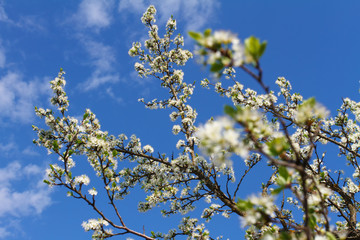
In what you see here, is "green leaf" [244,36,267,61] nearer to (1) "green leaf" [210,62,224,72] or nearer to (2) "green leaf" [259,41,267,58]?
(2) "green leaf" [259,41,267,58]

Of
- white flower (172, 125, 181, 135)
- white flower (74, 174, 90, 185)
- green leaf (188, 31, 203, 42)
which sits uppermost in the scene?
white flower (172, 125, 181, 135)

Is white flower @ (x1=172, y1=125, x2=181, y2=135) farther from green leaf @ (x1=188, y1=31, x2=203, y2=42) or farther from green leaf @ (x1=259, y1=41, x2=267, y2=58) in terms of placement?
green leaf @ (x1=259, y1=41, x2=267, y2=58)

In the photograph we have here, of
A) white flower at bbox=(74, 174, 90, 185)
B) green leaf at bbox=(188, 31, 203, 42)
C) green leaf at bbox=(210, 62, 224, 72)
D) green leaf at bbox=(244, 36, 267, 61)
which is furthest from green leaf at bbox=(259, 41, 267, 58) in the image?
white flower at bbox=(74, 174, 90, 185)

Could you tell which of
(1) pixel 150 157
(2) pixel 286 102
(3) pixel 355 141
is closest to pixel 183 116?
(1) pixel 150 157

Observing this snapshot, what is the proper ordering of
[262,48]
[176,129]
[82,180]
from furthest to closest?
[176,129]
[82,180]
[262,48]

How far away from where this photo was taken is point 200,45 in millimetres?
1780

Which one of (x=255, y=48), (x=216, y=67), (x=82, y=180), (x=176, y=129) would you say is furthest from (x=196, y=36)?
(x=176, y=129)

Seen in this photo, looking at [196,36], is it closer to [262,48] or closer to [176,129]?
[262,48]

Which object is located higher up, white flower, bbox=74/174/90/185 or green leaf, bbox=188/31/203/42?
white flower, bbox=74/174/90/185

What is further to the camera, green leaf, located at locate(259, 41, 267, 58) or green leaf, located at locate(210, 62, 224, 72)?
green leaf, located at locate(210, 62, 224, 72)

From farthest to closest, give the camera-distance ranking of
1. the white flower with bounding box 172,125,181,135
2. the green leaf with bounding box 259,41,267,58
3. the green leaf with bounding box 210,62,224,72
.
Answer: the white flower with bounding box 172,125,181,135 < the green leaf with bounding box 210,62,224,72 < the green leaf with bounding box 259,41,267,58

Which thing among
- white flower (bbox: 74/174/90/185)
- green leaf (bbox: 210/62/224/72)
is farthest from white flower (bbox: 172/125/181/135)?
green leaf (bbox: 210/62/224/72)

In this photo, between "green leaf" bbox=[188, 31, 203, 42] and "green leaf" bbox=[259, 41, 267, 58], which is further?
"green leaf" bbox=[188, 31, 203, 42]

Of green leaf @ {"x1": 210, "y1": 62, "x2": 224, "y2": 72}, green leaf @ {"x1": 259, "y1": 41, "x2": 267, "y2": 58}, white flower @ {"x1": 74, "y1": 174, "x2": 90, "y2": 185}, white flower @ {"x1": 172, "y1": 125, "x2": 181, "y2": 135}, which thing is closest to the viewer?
green leaf @ {"x1": 259, "y1": 41, "x2": 267, "y2": 58}
